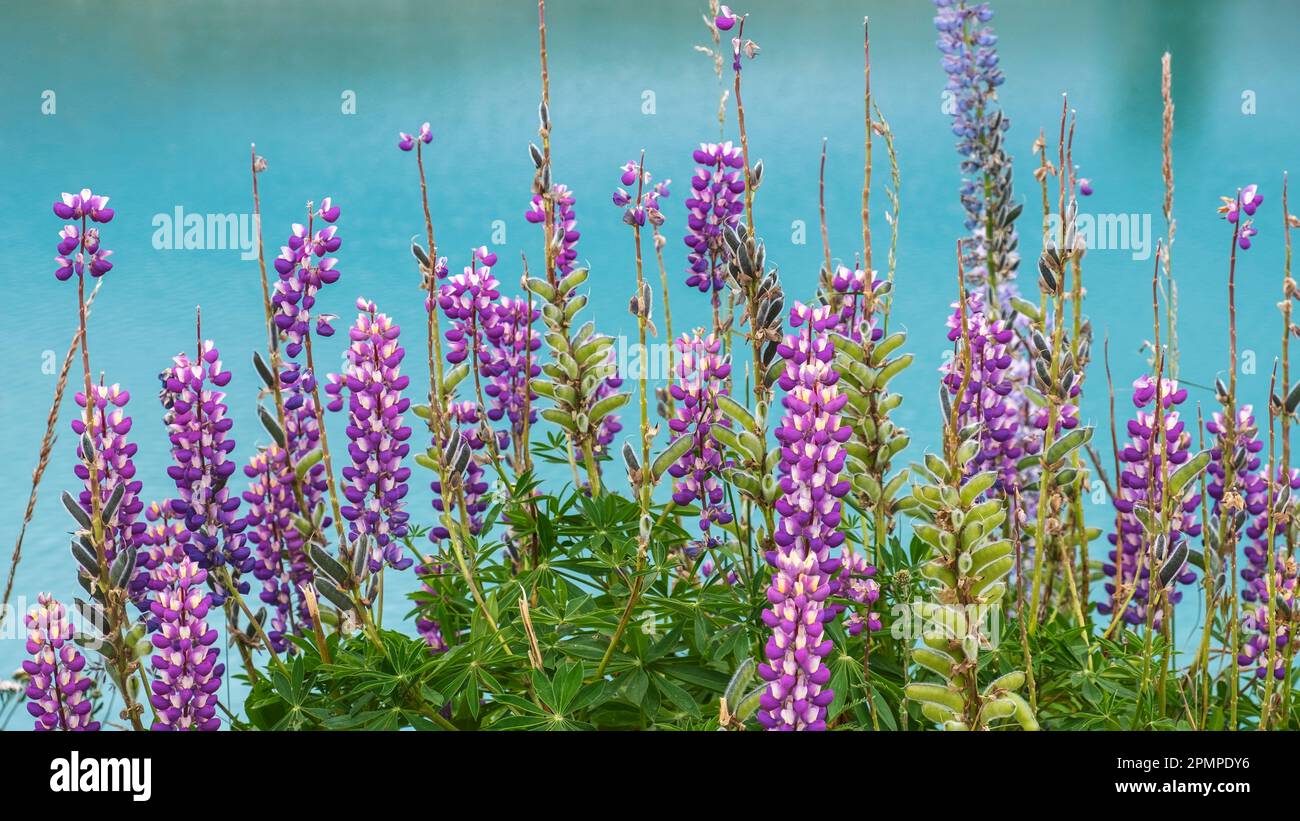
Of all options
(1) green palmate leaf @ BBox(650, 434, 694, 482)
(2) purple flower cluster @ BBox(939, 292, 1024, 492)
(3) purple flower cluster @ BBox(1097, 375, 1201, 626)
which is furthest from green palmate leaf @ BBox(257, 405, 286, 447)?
(3) purple flower cluster @ BBox(1097, 375, 1201, 626)

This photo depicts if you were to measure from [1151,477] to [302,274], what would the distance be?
1376 mm

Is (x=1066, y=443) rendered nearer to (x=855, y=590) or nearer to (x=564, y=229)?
(x=855, y=590)

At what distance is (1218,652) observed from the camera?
2457mm

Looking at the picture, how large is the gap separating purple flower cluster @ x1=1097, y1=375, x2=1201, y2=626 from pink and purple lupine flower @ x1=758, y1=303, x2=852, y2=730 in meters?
0.54

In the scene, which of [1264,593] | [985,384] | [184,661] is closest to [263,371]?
[184,661]

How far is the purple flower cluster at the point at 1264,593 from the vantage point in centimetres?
229

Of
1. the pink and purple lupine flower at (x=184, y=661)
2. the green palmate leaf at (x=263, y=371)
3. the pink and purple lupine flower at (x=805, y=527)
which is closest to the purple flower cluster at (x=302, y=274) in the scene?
the green palmate leaf at (x=263, y=371)

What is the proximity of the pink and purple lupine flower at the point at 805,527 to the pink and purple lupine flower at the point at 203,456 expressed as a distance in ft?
3.16

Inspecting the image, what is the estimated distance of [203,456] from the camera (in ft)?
7.88

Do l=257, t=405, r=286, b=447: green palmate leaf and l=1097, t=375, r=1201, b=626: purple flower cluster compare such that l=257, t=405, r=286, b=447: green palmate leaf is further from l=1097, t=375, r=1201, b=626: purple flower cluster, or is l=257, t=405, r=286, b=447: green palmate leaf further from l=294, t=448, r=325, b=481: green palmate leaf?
l=1097, t=375, r=1201, b=626: purple flower cluster

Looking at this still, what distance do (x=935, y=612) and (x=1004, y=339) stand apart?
0.86 meters
